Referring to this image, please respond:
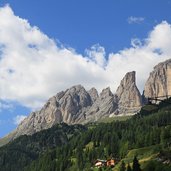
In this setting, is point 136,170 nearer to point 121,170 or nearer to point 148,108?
point 121,170

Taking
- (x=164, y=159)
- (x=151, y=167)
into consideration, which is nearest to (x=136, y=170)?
(x=151, y=167)

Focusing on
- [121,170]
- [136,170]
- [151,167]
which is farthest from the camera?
[121,170]

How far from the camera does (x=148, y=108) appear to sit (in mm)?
36250

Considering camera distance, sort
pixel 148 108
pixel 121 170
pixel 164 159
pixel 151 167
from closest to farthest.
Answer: pixel 148 108, pixel 151 167, pixel 121 170, pixel 164 159

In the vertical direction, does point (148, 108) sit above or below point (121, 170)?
above

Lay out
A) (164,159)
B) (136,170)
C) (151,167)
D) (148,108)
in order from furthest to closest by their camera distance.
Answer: (164,159) → (151,167) → (136,170) → (148,108)

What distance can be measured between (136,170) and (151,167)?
45516 millimetres

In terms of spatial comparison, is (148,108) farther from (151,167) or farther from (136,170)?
(151,167)

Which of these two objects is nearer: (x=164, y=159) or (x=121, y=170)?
(x=121, y=170)

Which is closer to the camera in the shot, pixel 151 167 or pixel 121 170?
pixel 151 167

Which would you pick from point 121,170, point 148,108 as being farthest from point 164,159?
point 148,108

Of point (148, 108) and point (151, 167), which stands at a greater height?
point (148, 108)

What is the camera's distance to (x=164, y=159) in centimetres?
18938

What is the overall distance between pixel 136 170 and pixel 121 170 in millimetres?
56703
